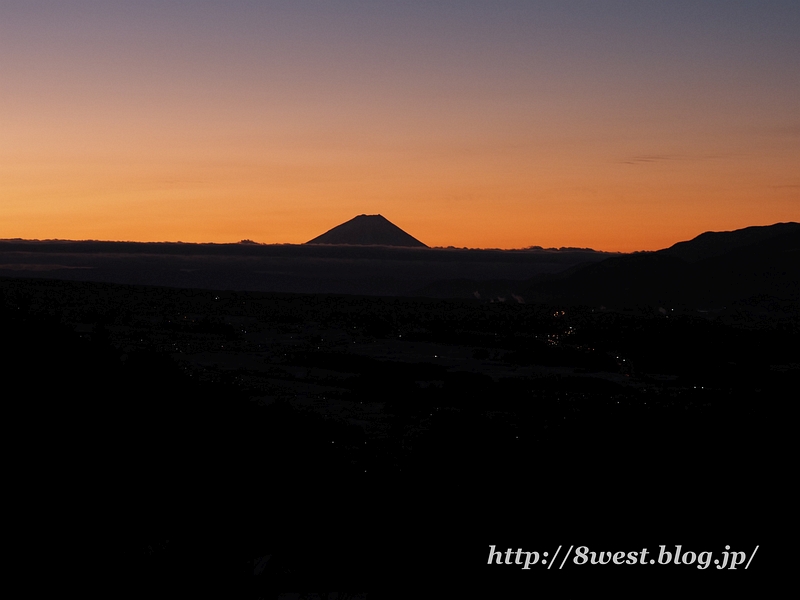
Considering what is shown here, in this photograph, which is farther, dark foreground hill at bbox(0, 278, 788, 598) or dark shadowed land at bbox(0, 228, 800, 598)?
dark shadowed land at bbox(0, 228, 800, 598)

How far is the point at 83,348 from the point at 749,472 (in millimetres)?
11200

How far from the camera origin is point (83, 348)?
16.1 meters

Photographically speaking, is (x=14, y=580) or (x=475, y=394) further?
(x=475, y=394)

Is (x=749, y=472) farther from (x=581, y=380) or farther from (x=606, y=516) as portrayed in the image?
(x=581, y=380)

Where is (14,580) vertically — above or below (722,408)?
below

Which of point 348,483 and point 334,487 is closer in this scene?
point 334,487

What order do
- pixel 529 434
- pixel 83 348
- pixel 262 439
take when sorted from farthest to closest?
pixel 529 434 → pixel 83 348 → pixel 262 439

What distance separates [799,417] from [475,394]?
1893 centimetres

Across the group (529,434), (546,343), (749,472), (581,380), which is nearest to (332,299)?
(546,343)

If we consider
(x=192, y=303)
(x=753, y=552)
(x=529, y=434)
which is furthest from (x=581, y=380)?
(x=192, y=303)

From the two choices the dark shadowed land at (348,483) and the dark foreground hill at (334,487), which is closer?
the dark foreground hill at (334,487)

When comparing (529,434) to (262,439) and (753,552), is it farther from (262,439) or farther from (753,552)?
(753,552)

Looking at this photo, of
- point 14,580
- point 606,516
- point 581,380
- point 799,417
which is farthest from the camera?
point 581,380

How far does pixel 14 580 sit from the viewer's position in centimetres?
939
